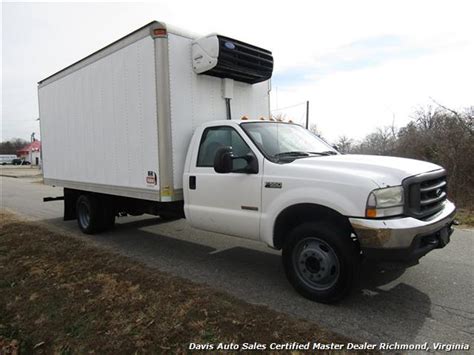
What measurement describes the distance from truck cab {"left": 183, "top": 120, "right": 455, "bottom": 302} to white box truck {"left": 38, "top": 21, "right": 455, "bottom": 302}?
0.01 metres

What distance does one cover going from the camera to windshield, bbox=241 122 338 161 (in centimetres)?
460

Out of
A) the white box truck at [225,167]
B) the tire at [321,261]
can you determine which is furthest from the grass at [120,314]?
the white box truck at [225,167]

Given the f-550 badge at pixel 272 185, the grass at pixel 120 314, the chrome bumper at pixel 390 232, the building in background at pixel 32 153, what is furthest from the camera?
the building in background at pixel 32 153

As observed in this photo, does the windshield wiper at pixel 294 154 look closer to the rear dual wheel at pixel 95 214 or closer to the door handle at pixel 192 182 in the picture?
the door handle at pixel 192 182

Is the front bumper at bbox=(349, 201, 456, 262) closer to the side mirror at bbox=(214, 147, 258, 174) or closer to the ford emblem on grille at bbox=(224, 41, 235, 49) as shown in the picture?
the side mirror at bbox=(214, 147, 258, 174)

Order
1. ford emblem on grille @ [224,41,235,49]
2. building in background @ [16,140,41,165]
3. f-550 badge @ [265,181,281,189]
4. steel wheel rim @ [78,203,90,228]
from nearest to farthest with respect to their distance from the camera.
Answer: f-550 badge @ [265,181,281,189] < ford emblem on grille @ [224,41,235,49] < steel wheel rim @ [78,203,90,228] < building in background @ [16,140,41,165]

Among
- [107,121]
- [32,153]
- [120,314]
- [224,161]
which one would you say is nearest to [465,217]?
[224,161]

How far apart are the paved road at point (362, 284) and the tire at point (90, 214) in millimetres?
313

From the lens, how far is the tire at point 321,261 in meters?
3.70

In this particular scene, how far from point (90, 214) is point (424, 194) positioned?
20.7 feet

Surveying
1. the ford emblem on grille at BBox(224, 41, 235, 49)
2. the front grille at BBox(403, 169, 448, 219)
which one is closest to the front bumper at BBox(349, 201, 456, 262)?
the front grille at BBox(403, 169, 448, 219)

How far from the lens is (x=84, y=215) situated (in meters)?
7.89

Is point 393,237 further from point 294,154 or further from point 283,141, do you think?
point 283,141

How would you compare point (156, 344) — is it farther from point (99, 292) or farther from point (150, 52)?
point (150, 52)
